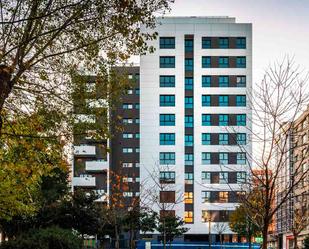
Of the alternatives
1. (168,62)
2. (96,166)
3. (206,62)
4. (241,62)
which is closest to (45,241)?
(96,166)

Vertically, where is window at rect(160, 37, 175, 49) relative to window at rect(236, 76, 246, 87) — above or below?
above

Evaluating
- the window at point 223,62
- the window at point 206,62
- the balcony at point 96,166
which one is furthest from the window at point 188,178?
the window at point 223,62

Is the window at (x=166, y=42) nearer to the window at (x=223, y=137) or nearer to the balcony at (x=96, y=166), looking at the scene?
the window at (x=223, y=137)

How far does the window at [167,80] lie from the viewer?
77.1 m

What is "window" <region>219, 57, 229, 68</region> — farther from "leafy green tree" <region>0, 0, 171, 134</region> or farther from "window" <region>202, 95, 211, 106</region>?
"leafy green tree" <region>0, 0, 171, 134</region>

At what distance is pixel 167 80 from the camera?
77312mm

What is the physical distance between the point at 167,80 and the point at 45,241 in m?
52.2

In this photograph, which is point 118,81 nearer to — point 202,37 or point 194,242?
point 194,242

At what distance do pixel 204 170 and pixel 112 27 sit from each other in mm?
62434

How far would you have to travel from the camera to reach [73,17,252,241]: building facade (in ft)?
244

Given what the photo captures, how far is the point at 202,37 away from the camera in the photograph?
77.5 metres

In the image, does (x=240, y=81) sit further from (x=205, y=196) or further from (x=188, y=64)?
(x=205, y=196)

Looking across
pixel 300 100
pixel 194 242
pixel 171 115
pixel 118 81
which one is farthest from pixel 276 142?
pixel 171 115

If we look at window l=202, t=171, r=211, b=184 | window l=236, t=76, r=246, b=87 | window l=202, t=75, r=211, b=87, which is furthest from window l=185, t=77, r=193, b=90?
window l=202, t=171, r=211, b=184
